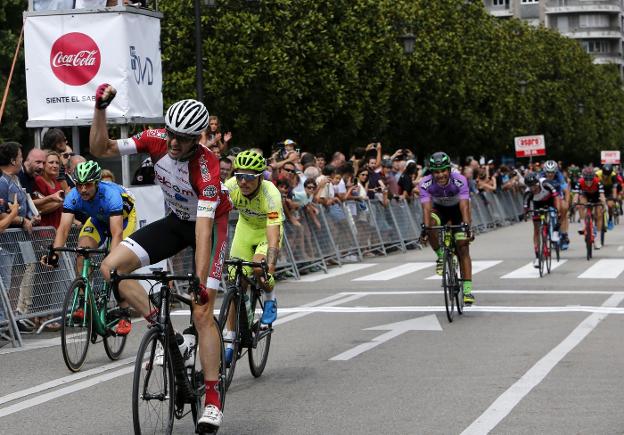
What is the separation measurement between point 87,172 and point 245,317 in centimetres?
240

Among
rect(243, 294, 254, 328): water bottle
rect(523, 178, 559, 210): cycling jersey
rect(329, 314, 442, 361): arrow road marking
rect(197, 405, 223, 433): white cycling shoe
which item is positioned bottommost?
rect(329, 314, 442, 361): arrow road marking

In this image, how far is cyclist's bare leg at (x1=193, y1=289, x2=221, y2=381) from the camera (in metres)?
7.47

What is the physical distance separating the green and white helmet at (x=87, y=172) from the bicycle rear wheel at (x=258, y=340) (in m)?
1.96

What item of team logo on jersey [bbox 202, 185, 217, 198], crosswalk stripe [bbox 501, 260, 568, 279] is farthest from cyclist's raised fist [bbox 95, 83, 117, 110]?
crosswalk stripe [bbox 501, 260, 568, 279]

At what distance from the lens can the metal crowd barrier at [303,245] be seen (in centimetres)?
1282

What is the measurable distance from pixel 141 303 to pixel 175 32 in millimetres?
24146

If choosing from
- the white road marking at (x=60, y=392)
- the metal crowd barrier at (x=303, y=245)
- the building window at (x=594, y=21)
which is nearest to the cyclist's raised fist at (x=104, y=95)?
the white road marking at (x=60, y=392)

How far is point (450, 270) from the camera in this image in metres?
14.2

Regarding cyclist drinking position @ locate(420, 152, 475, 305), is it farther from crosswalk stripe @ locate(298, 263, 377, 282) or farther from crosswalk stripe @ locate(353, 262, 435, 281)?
crosswalk stripe @ locate(298, 263, 377, 282)

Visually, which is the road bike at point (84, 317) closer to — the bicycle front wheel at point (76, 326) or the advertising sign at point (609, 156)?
the bicycle front wheel at point (76, 326)

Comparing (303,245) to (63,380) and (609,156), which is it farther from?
(609,156)

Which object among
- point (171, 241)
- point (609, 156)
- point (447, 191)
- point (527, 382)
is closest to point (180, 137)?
point (171, 241)

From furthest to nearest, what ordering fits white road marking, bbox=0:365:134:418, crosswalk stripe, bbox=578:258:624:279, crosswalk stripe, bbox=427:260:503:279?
1. crosswalk stripe, bbox=427:260:503:279
2. crosswalk stripe, bbox=578:258:624:279
3. white road marking, bbox=0:365:134:418

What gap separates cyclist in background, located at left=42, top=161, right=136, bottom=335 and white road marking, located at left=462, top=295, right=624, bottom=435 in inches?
143
